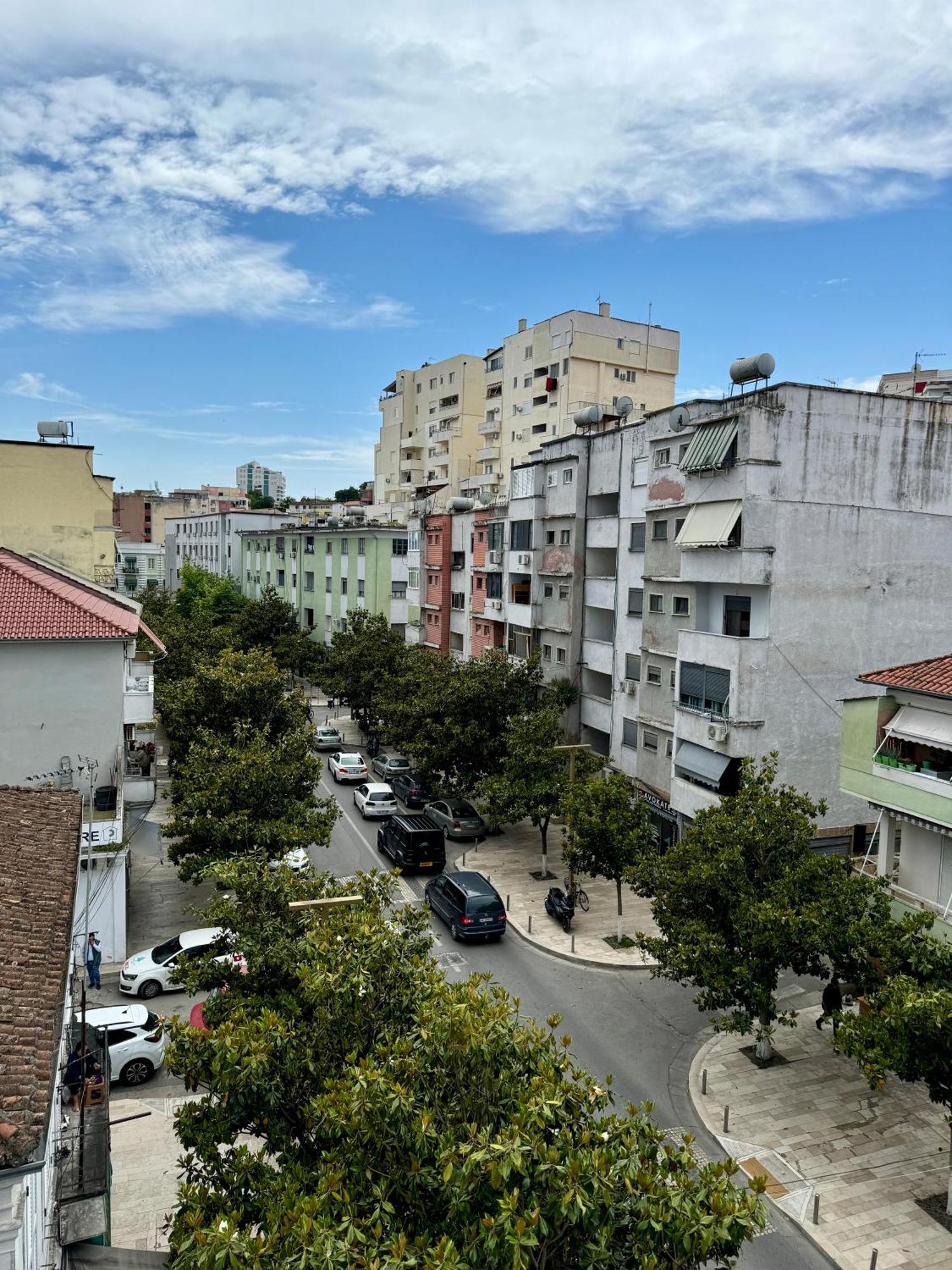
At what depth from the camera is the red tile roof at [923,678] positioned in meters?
17.9

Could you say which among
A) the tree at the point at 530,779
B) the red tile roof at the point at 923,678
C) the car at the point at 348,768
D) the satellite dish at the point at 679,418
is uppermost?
the satellite dish at the point at 679,418

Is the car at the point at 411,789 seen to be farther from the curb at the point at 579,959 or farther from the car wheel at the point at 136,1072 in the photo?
the car wheel at the point at 136,1072

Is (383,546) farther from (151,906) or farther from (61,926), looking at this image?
(61,926)

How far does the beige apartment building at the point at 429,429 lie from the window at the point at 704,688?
42.4 meters

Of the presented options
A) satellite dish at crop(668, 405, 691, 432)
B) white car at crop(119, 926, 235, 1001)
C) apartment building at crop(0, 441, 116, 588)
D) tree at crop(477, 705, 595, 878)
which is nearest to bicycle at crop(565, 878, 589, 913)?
tree at crop(477, 705, 595, 878)

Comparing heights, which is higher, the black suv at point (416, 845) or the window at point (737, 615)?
the window at point (737, 615)

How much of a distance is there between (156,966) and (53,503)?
66.7 ft

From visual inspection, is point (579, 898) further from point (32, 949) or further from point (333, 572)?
point (333, 572)

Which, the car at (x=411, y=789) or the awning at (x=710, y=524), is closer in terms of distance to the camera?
the awning at (x=710, y=524)

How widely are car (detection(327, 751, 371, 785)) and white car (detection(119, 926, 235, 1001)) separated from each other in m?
Answer: 21.3

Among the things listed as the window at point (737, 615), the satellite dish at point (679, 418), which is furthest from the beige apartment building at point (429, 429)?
the window at point (737, 615)

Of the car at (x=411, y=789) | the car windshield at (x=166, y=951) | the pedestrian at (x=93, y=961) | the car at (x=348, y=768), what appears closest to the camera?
the pedestrian at (x=93, y=961)

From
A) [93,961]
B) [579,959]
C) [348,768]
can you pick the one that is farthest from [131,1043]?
[348,768]

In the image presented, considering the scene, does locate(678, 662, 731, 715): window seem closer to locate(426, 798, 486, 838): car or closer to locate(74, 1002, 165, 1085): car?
locate(426, 798, 486, 838): car
